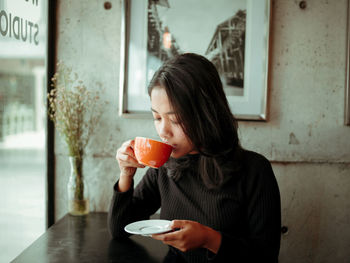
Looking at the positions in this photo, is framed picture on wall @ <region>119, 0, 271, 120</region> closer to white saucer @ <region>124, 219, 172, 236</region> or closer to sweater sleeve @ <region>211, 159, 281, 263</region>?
sweater sleeve @ <region>211, 159, 281, 263</region>

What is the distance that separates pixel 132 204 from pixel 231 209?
40 cm

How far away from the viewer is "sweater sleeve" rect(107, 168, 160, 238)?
118 centimetres

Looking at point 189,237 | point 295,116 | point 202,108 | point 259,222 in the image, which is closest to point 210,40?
point 295,116

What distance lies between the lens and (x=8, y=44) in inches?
50.2

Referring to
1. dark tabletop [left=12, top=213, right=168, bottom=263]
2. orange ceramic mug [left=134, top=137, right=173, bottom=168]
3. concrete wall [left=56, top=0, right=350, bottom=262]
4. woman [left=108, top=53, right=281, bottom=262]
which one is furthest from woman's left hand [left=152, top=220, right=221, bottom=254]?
concrete wall [left=56, top=0, right=350, bottom=262]

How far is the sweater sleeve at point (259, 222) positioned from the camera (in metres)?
0.93

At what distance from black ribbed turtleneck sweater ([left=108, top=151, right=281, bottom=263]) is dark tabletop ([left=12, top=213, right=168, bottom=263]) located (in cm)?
6

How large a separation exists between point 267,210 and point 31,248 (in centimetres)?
87

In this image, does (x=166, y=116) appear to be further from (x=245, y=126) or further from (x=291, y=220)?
(x=291, y=220)

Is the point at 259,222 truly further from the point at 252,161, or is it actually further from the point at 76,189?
the point at 76,189

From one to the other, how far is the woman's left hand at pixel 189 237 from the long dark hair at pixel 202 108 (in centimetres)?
23

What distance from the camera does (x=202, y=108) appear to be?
3.31ft

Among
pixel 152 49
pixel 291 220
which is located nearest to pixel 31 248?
pixel 152 49

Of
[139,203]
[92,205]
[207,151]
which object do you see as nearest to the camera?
[207,151]
